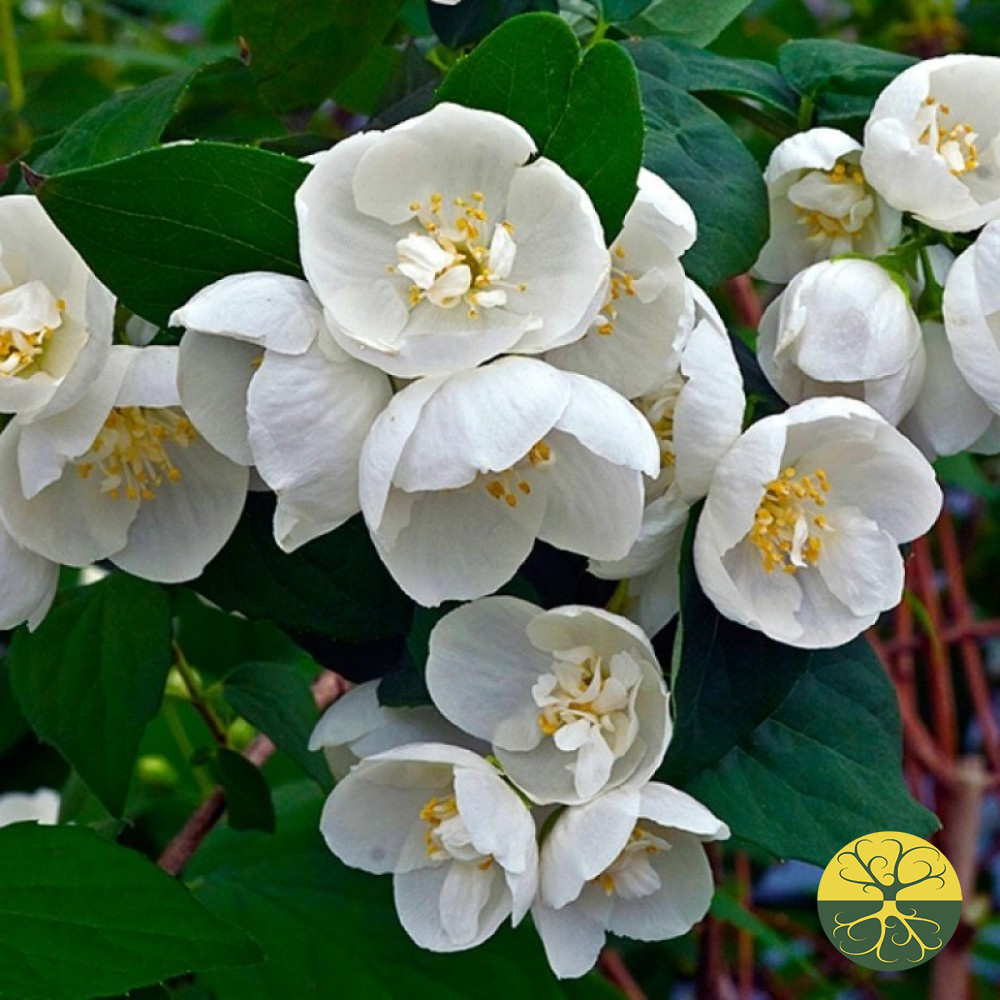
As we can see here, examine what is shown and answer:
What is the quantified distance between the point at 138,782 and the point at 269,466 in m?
1.22

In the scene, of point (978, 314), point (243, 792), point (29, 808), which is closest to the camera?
point (978, 314)

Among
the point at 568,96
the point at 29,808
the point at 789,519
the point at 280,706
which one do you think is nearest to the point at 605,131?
the point at 568,96

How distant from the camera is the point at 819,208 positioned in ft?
3.19

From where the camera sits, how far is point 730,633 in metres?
0.88

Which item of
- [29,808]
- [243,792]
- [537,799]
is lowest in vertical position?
[29,808]

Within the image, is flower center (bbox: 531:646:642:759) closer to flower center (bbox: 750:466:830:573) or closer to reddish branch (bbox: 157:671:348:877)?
flower center (bbox: 750:466:830:573)

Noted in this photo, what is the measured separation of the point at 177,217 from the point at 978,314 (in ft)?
1.50

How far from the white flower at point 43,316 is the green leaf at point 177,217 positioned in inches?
1.3

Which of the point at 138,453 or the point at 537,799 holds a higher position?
the point at 138,453

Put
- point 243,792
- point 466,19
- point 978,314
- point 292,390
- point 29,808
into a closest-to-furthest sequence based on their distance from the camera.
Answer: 1. point 292,390
2. point 978,314
3. point 466,19
4. point 243,792
5. point 29,808

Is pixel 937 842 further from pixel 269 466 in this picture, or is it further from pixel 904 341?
pixel 269 466

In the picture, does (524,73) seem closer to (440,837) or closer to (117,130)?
(117,130)

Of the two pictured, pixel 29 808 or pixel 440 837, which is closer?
pixel 440 837

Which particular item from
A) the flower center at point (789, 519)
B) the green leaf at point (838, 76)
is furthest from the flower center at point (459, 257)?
the green leaf at point (838, 76)
